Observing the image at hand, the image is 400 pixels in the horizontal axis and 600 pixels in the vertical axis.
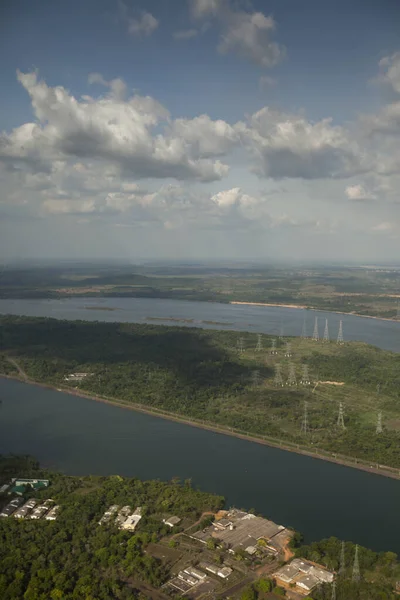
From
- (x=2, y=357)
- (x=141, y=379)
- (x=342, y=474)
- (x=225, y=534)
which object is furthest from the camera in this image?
(x=2, y=357)

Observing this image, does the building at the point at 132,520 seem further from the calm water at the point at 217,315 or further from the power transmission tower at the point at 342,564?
the calm water at the point at 217,315

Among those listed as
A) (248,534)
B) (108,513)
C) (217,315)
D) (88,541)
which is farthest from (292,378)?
(217,315)

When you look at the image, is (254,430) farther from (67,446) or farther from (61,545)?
(61,545)

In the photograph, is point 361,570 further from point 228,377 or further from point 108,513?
point 228,377

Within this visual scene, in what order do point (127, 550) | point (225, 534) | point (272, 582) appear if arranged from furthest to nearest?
point (225, 534) < point (127, 550) < point (272, 582)

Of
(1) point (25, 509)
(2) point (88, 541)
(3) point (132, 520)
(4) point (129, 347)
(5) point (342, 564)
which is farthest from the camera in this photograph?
(4) point (129, 347)

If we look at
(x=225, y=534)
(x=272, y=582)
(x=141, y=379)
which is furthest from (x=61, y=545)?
(x=141, y=379)

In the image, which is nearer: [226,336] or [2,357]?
[2,357]
